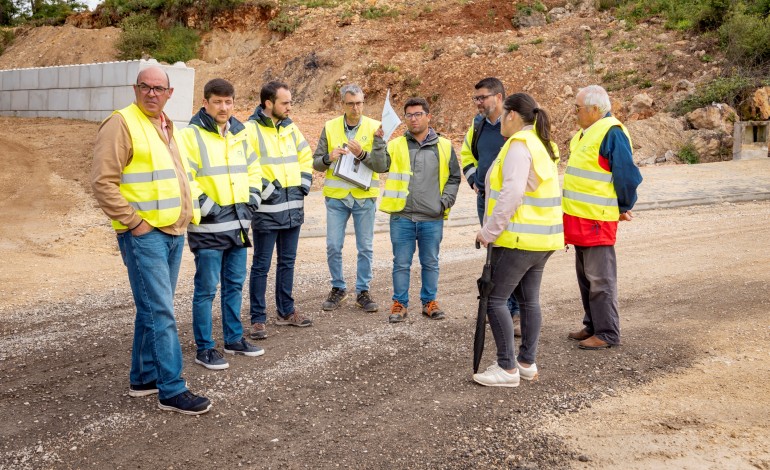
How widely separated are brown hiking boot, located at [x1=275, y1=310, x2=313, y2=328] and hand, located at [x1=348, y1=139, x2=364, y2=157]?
163 centimetres

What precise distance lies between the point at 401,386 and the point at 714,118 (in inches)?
665

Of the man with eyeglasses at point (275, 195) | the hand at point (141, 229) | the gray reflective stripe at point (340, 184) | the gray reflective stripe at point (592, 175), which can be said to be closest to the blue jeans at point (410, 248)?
the gray reflective stripe at point (340, 184)

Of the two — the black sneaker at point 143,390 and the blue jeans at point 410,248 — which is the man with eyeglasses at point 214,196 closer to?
the black sneaker at point 143,390

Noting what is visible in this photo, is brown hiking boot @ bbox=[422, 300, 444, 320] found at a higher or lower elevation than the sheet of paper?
lower

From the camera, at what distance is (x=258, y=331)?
667cm

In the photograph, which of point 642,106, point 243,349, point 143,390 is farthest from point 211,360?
point 642,106

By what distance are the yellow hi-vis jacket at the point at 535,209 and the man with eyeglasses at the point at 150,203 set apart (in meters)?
2.22

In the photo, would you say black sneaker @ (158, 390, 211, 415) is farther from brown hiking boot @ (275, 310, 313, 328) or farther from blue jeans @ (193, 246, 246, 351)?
brown hiking boot @ (275, 310, 313, 328)

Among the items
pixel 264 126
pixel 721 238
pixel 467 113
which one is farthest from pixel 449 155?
pixel 467 113

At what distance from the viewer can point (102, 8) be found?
37844 mm

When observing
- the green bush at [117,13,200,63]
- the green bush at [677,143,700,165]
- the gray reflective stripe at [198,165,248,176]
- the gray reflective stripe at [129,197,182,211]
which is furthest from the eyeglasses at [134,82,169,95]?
the green bush at [117,13,200,63]

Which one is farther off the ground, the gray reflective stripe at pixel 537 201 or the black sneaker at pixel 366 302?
the gray reflective stripe at pixel 537 201

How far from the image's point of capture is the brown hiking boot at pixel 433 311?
24.0 ft

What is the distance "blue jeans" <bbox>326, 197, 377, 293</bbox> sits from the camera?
765cm
